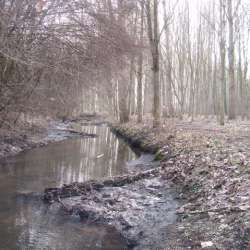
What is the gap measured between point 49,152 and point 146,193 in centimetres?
945

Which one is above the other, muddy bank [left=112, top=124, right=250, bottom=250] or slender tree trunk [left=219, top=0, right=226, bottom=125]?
slender tree trunk [left=219, top=0, right=226, bottom=125]

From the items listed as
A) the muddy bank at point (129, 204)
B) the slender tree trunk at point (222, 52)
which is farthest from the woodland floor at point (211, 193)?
the slender tree trunk at point (222, 52)

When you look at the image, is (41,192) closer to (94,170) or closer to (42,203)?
(42,203)

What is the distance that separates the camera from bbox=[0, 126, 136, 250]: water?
6.68 m

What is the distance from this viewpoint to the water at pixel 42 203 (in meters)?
6.68

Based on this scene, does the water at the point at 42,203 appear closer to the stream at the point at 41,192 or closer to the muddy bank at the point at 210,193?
the stream at the point at 41,192

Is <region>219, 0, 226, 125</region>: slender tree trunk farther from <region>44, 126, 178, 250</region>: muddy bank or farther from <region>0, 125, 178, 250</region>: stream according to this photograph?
<region>44, 126, 178, 250</region>: muddy bank

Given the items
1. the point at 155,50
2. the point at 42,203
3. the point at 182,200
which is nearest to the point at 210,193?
the point at 182,200

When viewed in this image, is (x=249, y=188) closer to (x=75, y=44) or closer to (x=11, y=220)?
(x=11, y=220)

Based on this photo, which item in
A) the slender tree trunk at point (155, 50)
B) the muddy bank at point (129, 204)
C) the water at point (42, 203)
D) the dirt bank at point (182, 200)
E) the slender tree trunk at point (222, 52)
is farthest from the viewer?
the slender tree trunk at point (222, 52)

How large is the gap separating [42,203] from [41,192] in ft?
3.25

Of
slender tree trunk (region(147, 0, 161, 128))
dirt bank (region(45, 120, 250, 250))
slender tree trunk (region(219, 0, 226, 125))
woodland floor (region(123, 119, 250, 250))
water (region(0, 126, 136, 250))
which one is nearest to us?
woodland floor (region(123, 119, 250, 250))

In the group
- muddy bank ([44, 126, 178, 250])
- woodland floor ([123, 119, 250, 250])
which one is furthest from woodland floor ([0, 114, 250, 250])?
muddy bank ([44, 126, 178, 250])

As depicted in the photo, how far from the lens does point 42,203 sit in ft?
29.5
